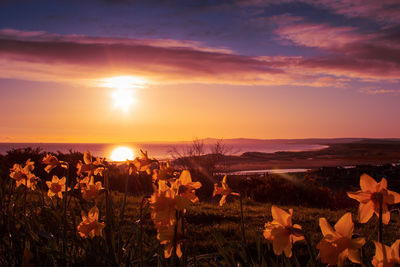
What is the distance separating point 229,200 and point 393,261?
8.65m

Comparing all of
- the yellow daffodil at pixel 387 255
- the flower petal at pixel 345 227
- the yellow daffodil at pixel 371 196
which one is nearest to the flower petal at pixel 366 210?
the yellow daffodil at pixel 371 196

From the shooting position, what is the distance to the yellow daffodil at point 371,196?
148cm

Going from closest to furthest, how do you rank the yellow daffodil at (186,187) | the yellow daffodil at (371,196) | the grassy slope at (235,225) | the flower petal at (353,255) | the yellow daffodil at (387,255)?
1. the yellow daffodil at (387,255)
2. the flower petal at (353,255)
3. the yellow daffodil at (371,196)
4. the yellow daffodil at (186,187)
5. the grassy slope at (235,225)

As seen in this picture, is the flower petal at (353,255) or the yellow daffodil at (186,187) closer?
the flower petal at (353,255)

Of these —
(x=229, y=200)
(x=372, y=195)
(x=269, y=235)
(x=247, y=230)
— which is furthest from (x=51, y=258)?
(x=229, y=200)

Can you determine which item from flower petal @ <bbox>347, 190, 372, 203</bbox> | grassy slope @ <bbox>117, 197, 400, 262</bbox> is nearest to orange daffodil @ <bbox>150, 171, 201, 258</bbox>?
flower petal @ <bbox>347, 190, 372, 203</bbox>

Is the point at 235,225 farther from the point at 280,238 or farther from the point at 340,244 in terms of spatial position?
the point at 340,244

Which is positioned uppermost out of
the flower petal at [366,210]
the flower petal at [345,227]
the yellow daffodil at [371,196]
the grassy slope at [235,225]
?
the yellow daffodil at [371,196]

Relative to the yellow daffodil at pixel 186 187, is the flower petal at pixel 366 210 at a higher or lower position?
lower

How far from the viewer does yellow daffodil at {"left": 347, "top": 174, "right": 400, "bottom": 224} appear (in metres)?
1.48

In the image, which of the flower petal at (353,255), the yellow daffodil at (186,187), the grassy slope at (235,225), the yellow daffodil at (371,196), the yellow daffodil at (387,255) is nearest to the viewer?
the yellow daffodil at (387,255)

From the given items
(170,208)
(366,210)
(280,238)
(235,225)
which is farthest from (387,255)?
(235,225)

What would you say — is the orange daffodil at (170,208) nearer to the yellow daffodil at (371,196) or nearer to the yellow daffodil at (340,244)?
the yellow daffodil at (340,244)

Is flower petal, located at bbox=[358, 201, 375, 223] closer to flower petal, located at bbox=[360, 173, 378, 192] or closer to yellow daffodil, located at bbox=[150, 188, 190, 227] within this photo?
flower petal, located at bbox=[360, 173, 378, 192]
